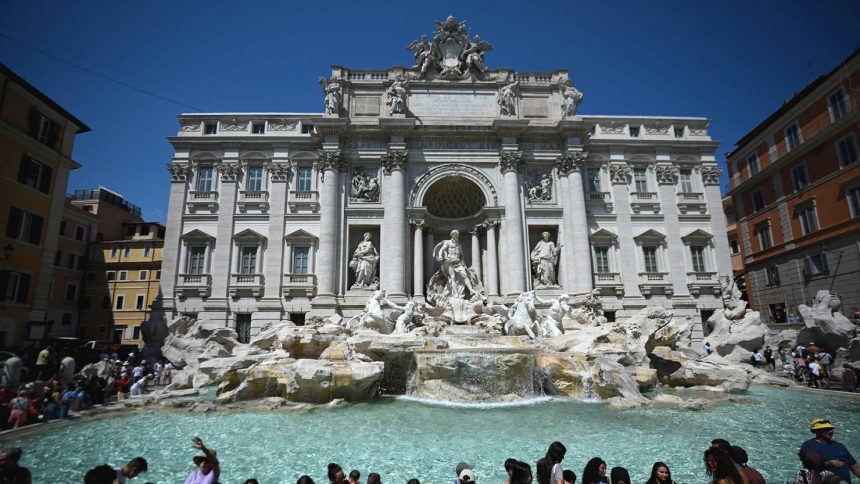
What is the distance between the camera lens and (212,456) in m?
4.94

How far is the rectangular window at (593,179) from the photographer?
2611cm

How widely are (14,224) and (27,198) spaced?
1.33m

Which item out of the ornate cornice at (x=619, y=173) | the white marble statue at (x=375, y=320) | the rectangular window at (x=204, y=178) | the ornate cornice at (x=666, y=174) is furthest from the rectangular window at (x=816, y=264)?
the rectangular window at (x=204, y=178)

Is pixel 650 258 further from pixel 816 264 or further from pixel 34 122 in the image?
pixel 34 122

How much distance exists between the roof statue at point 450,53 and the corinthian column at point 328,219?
7.92 meters

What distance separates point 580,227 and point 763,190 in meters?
14.8

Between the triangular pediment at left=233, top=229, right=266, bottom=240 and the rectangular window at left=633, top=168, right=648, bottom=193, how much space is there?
23.1 metres

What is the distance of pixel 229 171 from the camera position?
25047 mm

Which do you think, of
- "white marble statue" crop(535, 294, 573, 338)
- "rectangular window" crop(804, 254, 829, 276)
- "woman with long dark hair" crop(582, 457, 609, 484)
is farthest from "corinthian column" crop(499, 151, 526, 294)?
"woman with long dark hair" crop(582, 457, 609, 484)

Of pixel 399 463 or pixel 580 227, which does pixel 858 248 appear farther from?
pixel 399 463

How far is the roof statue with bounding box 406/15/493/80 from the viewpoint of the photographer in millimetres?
26188

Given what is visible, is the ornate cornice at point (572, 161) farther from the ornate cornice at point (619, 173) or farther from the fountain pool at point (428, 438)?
the fountain pool at point (428, 438)

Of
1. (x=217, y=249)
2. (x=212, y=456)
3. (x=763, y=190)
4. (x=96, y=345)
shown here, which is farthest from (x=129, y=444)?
Answer: (x=763, y=190)

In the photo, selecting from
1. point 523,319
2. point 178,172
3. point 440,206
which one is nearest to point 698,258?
point 523,319
